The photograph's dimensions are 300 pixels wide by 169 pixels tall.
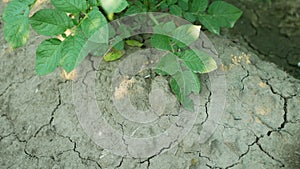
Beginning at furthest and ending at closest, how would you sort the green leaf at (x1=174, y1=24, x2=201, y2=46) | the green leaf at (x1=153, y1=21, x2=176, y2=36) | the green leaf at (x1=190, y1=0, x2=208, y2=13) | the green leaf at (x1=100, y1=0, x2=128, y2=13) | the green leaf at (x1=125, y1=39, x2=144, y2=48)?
the green leaf at (x1=125, y1=39, x2=144, y2=48) → the green leaf at (x1=190, y1=0, x2=208, y2=13) → the green leaf at (x1=153, y1=21, x2=176, y2=36) → the green leaf at (x1=174, y1=24, x2=201, y2=46) → the green leaf at (x1=100, y1=0, x2=128, y2=13)

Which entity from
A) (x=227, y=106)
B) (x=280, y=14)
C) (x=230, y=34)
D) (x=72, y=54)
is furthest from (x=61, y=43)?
(x=280, y=14)

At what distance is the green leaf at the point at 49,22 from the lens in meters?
1.48

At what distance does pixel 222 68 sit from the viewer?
80.8 inches

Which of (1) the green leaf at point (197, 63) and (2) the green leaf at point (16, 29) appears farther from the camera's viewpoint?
(1) the green leaf at point (197, 63)

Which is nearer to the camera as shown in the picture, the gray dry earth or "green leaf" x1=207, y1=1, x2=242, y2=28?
the gray dry earth

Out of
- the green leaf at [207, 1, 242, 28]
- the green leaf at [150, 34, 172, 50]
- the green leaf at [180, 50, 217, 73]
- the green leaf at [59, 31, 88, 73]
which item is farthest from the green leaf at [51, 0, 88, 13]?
the green leaf at [207, 1, 242, 28]

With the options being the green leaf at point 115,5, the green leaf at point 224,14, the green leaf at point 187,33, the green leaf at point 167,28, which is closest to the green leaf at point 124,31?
the green leaf at point 167,28

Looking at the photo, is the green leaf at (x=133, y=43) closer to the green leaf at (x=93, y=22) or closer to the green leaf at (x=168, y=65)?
the green leaf at (x=168, y=65)

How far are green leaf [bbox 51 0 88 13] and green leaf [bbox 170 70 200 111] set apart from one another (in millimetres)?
593

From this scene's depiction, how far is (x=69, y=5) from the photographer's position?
4.73 ft

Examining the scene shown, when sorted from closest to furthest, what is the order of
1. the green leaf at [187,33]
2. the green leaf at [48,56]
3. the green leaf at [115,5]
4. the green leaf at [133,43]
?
the green leaf at [115,5] → the green leaf at [48,56] → the green leaf at [187,33] → the green leaf at [133,43]

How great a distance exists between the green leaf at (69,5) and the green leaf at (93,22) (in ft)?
0.14

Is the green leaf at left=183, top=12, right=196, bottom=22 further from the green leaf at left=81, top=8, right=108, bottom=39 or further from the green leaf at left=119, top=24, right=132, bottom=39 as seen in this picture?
the green leaf at left=81, top=8, right=108, bottom=39

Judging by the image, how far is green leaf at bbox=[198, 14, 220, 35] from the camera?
1.94 metres
